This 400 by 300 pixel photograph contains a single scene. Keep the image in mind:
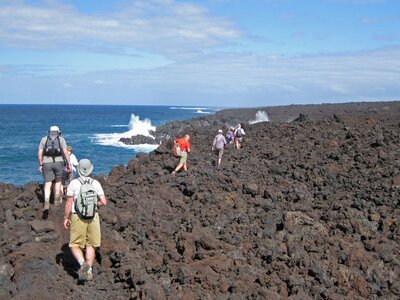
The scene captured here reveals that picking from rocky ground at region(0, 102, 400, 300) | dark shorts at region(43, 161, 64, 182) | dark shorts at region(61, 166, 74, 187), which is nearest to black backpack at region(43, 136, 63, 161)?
dark shorts at region(43, 161, 64, 182)

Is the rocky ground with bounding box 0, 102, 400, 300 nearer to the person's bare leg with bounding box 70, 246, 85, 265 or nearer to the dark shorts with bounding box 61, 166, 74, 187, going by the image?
the person's bare leg with bounding box 70, 246, 85, 265

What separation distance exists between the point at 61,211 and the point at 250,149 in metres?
12.5

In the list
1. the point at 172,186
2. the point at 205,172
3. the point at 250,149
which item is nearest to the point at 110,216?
the point at 172,186

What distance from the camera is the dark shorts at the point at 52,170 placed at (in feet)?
30.1

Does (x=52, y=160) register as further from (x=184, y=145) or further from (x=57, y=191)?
(x=184, y=145)

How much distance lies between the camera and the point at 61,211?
29.3 feet

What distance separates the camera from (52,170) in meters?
9.22

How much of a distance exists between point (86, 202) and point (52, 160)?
8.75 feet

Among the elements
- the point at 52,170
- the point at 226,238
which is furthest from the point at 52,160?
the point at 226,238

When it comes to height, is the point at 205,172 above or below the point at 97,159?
above

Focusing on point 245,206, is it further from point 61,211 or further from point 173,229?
point 61,211

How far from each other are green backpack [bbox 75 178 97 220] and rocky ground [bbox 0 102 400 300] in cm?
100

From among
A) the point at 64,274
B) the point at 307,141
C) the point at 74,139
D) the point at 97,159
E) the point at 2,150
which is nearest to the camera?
the point at 64,274

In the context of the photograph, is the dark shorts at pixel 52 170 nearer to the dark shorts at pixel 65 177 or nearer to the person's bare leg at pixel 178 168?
the dark shorts at pixel 65 177
